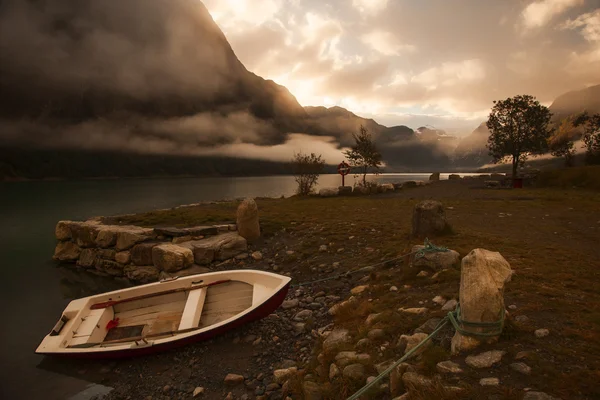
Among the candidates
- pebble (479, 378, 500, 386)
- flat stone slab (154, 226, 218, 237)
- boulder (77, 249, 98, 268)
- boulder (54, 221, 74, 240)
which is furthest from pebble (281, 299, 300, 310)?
boulder (54, 221, 74, 240)

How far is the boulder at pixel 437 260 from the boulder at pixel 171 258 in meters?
11.3

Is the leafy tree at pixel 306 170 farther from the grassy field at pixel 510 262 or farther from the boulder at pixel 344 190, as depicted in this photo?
the grassy field at pixel 510 262

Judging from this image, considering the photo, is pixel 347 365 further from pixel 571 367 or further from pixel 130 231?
pixel 130 231

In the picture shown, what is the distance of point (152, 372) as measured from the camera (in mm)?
8586

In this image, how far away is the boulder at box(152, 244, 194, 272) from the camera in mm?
15492

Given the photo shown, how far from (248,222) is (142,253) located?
597 centimetres

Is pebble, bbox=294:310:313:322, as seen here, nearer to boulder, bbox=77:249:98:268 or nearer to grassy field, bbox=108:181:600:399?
grassy field, bbox=108:181:600:399

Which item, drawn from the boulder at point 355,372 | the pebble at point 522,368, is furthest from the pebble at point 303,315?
the pebble at point 522,368

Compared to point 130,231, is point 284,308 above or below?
below

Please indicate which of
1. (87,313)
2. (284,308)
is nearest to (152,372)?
(87,313)

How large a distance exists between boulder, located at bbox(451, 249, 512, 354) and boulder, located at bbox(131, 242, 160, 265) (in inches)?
626

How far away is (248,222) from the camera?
59.2ft

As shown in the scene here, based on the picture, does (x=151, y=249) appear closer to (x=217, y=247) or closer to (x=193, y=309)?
(x=217, y=247)

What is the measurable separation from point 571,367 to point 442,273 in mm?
4284
